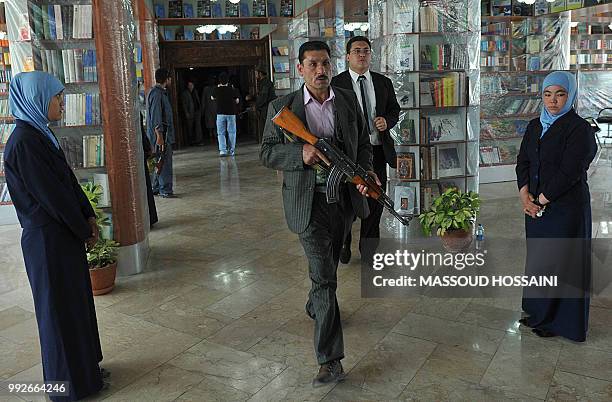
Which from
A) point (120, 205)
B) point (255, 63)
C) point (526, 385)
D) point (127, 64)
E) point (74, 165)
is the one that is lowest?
point (526, 385)

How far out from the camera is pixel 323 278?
107 inches

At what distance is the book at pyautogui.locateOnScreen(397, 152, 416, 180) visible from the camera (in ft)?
16.7

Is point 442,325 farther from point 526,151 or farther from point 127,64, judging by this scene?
point 127,64

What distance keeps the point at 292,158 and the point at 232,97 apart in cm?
913

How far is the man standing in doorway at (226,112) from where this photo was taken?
11375 mm

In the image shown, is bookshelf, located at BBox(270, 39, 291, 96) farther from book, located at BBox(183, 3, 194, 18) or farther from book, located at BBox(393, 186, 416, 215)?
→ book, located at BBox(393, 186, 416, 215)

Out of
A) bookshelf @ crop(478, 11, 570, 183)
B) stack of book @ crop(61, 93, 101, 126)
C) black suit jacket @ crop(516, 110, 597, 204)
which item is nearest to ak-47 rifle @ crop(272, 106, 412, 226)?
black suit jacket @ crop(516, 110, 597, 204)

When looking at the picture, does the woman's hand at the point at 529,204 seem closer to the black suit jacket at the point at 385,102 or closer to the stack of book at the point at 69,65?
the black suit jacket at the point at 385,102

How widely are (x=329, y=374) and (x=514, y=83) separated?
6.74 meters

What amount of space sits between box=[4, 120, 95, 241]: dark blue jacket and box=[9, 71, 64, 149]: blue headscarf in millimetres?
39

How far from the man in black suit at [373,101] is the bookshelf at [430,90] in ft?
2.00

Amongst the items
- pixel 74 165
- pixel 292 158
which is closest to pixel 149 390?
pixel 292 158

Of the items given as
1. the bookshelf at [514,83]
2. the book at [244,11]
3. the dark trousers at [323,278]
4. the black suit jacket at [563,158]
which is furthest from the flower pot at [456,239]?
the book at [244,11]

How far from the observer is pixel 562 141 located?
3.01 meters
